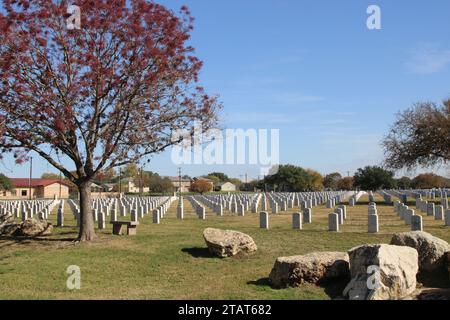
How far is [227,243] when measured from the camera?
13.1 m

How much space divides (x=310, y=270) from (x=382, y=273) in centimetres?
185

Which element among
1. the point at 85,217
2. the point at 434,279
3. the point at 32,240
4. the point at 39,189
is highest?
the point at 39,189

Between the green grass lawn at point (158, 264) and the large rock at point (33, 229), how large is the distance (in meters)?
0.51

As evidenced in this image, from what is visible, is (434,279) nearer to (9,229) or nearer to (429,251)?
(429,251)

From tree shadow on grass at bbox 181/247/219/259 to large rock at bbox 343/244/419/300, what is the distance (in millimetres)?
5175

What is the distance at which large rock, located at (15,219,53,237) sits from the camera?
17.3 meters

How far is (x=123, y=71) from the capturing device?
1505cm

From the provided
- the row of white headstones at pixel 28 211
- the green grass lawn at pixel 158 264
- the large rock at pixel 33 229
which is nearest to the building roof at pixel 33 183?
the row of white headstones at pixel 28 211

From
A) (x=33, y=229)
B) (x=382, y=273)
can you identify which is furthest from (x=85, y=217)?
(x=382, y=273)

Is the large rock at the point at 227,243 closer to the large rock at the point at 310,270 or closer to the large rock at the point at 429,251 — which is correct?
the large rock at the point at 310,270

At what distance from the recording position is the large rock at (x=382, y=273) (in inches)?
318

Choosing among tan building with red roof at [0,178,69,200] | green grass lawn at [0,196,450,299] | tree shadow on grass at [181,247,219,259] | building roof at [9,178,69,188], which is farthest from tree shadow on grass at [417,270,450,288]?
building roof at [9,178,69,188]
